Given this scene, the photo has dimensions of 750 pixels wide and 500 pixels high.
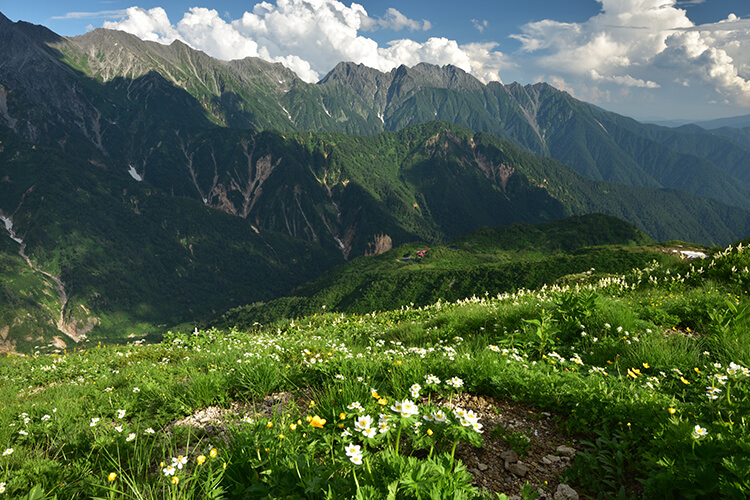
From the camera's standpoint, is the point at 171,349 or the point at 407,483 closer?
the point at 407,483

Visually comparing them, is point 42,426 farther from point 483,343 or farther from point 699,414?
point 699,414

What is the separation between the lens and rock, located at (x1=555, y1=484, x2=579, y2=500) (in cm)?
360

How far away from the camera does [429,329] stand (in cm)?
1061

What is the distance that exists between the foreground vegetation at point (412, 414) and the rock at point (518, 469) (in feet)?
1.49

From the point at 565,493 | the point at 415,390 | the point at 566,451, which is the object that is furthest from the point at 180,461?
the point at 566,451

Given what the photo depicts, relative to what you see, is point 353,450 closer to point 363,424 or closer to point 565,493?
point 363,424

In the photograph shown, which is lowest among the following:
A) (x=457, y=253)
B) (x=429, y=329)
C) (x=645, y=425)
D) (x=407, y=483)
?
(x=457, y=253)

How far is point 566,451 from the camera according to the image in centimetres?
439

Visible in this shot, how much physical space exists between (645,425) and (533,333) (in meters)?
3.65

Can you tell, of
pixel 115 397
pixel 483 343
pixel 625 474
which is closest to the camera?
pixel 625 474

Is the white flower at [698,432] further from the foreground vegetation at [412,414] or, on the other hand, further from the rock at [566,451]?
the rock at [566,451]

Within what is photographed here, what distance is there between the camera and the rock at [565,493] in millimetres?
3598

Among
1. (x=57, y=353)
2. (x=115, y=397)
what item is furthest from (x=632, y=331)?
(x=57, y=353)

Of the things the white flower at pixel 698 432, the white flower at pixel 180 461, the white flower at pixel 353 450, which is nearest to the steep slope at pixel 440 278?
the white flower at pixel 180 461
